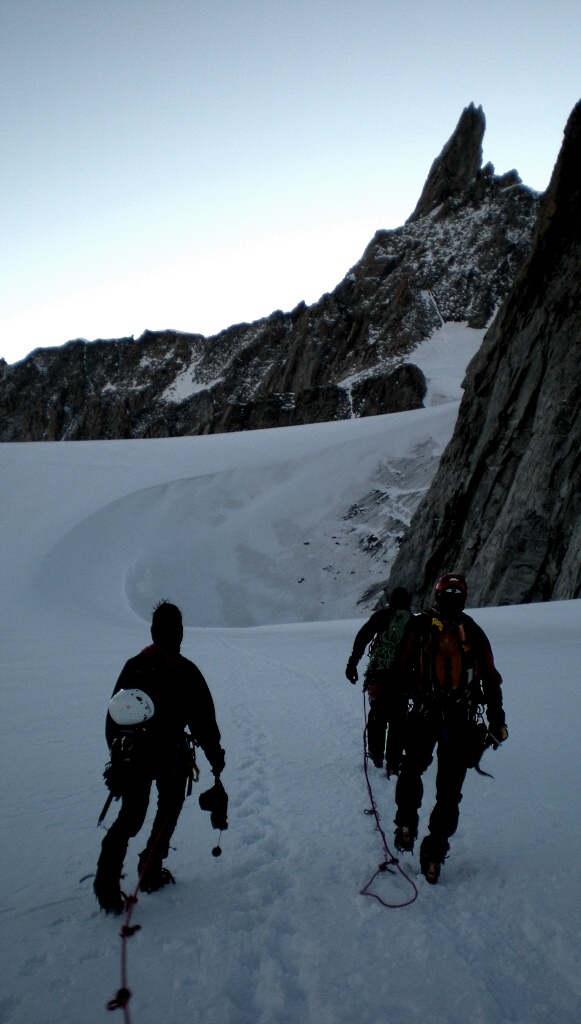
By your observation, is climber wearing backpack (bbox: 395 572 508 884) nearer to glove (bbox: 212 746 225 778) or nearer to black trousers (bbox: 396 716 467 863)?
black trousers (bbox: 396 716 467 863)

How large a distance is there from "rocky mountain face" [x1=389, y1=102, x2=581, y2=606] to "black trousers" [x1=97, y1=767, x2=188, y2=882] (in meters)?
11.1

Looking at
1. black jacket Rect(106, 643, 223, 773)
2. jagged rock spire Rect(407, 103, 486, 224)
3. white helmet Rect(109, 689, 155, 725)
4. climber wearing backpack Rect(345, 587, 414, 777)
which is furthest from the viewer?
jagged rock spire Rect(407, 103, 486, 224)

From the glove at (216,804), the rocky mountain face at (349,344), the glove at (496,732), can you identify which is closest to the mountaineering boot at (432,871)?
the glove at (496,732)

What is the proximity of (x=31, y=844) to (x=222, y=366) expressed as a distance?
103 metres

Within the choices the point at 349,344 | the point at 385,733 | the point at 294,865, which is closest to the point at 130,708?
the point at 294,865

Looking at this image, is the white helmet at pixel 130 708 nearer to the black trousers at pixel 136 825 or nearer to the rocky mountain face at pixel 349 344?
the black trousers at pixel 136 825

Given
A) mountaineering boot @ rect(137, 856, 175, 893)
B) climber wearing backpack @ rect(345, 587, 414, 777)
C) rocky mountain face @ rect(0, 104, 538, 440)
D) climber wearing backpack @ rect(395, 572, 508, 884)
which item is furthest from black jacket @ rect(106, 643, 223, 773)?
rocky mountain face @ rect(0, 104, 538, 440)

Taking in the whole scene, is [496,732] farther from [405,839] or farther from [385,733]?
[385,733]

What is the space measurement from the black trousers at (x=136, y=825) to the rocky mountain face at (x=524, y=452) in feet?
36.3

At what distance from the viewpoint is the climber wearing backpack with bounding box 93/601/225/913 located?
2797 millimetres

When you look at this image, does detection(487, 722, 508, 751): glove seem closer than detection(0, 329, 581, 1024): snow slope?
No

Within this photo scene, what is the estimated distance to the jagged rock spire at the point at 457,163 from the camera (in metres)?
86.5

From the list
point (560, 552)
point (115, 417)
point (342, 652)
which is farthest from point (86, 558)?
point (115, 417)

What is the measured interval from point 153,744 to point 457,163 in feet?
338
